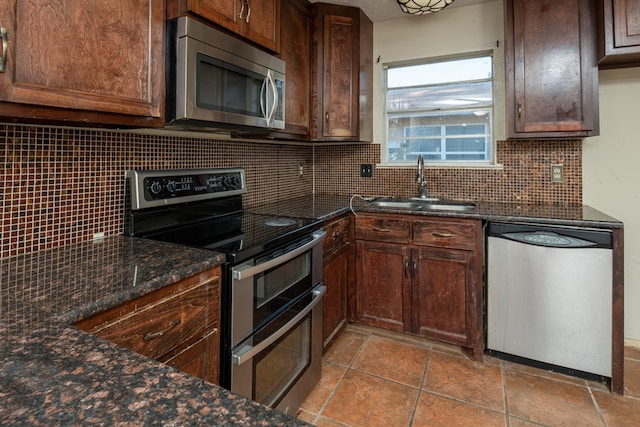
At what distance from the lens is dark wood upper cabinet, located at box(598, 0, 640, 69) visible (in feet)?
6.07

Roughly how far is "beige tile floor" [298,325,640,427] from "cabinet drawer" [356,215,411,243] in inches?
28.1

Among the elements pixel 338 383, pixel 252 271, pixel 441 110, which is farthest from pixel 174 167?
pixel 441 110

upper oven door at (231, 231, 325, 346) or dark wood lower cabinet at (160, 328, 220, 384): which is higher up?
upper oven door at (231, 231, 325, 346)

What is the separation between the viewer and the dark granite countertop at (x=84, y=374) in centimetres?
43

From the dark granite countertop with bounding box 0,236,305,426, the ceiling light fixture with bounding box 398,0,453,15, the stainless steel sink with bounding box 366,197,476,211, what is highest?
the ceiling light fixture with bounding box 398,0,453,15

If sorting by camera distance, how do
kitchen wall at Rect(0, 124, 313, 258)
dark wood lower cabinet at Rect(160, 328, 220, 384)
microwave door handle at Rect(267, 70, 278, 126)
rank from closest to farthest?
dark wood lower cabinet at Rect(160, 328, 220, 384), kitchen wall at Rect(0, 124, 313, 258), microwave door handle at Rect(267, 70, 278, 126)

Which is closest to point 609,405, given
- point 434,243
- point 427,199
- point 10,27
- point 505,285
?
point 505,285

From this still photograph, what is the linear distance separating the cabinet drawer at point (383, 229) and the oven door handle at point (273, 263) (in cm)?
64

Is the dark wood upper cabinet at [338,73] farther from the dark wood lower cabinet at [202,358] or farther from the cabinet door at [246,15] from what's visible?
the dark wood lower cabinet at [202,358]

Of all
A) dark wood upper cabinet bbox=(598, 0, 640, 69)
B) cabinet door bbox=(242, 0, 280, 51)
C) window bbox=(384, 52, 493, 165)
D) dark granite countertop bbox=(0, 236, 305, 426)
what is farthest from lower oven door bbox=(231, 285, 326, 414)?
dark wood upper cabinet bbox=(598, 0, 640, 69)

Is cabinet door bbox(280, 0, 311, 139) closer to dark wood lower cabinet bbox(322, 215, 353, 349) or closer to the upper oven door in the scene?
dark wood lower cabinet bbox(322, 215, 353, 349)

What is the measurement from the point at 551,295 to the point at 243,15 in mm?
2142

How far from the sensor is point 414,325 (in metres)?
2.25

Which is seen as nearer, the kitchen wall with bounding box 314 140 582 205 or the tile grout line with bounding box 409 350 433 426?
the tile grout line with bounding box 409 350 433 426
